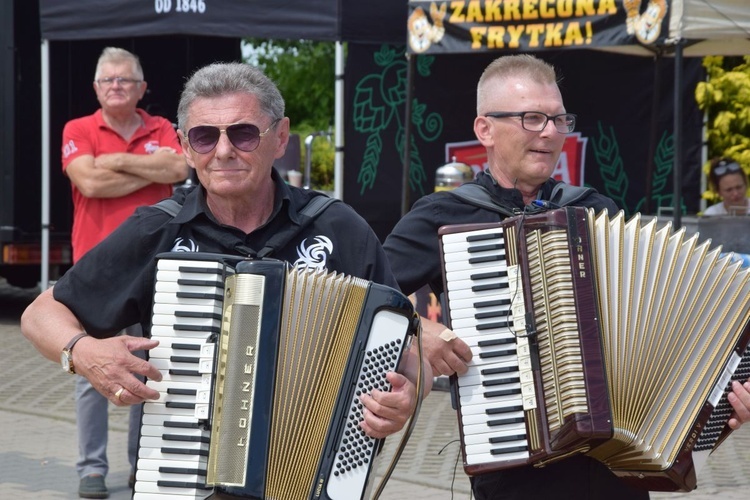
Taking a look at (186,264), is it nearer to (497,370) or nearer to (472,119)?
(497,370)

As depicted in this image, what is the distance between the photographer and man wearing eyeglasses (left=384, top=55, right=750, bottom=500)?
3801 mm

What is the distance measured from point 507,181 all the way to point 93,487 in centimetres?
312

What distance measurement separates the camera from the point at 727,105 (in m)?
11.6

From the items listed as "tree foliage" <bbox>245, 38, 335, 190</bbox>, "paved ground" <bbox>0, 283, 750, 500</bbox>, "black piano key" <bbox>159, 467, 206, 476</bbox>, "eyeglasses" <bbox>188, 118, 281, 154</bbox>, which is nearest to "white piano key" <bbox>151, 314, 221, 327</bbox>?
"black piano key" <bbox>159, 467, 206, 476</bbox>

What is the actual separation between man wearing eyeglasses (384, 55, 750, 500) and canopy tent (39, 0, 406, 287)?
5.98 m

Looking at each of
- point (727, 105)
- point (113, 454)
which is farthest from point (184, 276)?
point (727, 105)

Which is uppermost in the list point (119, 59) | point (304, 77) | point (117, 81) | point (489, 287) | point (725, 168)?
point (304, 77)

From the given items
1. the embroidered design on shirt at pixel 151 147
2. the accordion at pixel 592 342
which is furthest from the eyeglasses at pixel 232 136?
the embroidered design on shirt at pixel 151 147

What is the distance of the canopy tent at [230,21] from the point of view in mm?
9852

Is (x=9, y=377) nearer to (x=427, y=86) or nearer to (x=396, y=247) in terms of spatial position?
(x=427, y=86)

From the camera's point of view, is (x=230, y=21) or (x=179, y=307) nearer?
(x=179, y=307)

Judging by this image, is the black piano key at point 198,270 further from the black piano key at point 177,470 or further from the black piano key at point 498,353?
the black piano key at point 498,353

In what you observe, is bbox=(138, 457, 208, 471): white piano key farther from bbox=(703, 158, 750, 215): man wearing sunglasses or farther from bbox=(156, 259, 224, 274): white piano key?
bbox=(703, 158, 750, 215): man wearing sunglasses

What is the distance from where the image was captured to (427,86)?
11.3 metres
